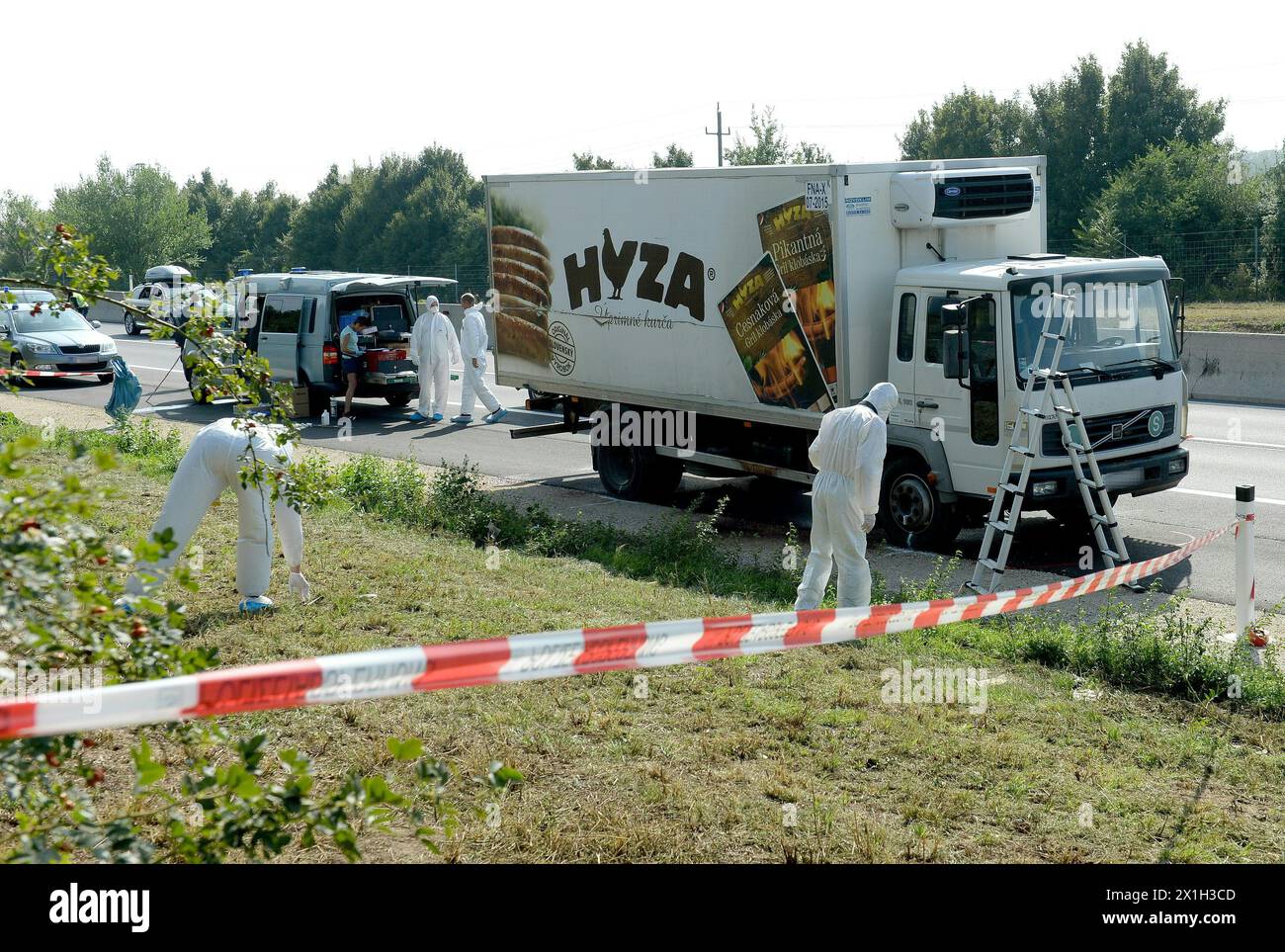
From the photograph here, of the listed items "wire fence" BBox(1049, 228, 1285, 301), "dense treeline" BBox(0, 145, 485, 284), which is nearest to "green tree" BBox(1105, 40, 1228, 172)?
"wire fence" BBox(1049, 228, 1285, 301)

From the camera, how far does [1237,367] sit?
2284 centimetres

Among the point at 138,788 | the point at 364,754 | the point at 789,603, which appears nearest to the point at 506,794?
the point at 364,754

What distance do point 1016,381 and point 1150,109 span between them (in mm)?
48972

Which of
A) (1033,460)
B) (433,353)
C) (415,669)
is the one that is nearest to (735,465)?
(1033,460)

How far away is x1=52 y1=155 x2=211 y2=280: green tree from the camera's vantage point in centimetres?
6712

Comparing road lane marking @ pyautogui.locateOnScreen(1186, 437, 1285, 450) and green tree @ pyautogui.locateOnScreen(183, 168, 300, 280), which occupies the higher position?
green tree @ pyautogui.locateOnScreen(183, 168, 300, 280)

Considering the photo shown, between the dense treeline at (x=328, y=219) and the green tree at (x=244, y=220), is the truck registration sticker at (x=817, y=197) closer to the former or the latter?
the dense treeline at (x=328, y=219)

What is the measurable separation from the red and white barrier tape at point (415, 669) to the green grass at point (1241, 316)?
22.1 m

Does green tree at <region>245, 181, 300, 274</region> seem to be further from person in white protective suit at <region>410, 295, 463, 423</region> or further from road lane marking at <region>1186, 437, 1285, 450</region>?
road lane marking at <region>1186, 437, 1285, 450</region>

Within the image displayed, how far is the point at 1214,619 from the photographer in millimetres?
9211

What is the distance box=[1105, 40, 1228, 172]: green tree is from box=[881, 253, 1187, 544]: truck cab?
152ft

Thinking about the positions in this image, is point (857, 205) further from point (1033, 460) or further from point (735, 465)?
point (735, 465)

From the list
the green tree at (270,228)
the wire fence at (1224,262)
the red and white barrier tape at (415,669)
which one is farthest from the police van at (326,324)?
the green tree at (270,228)
